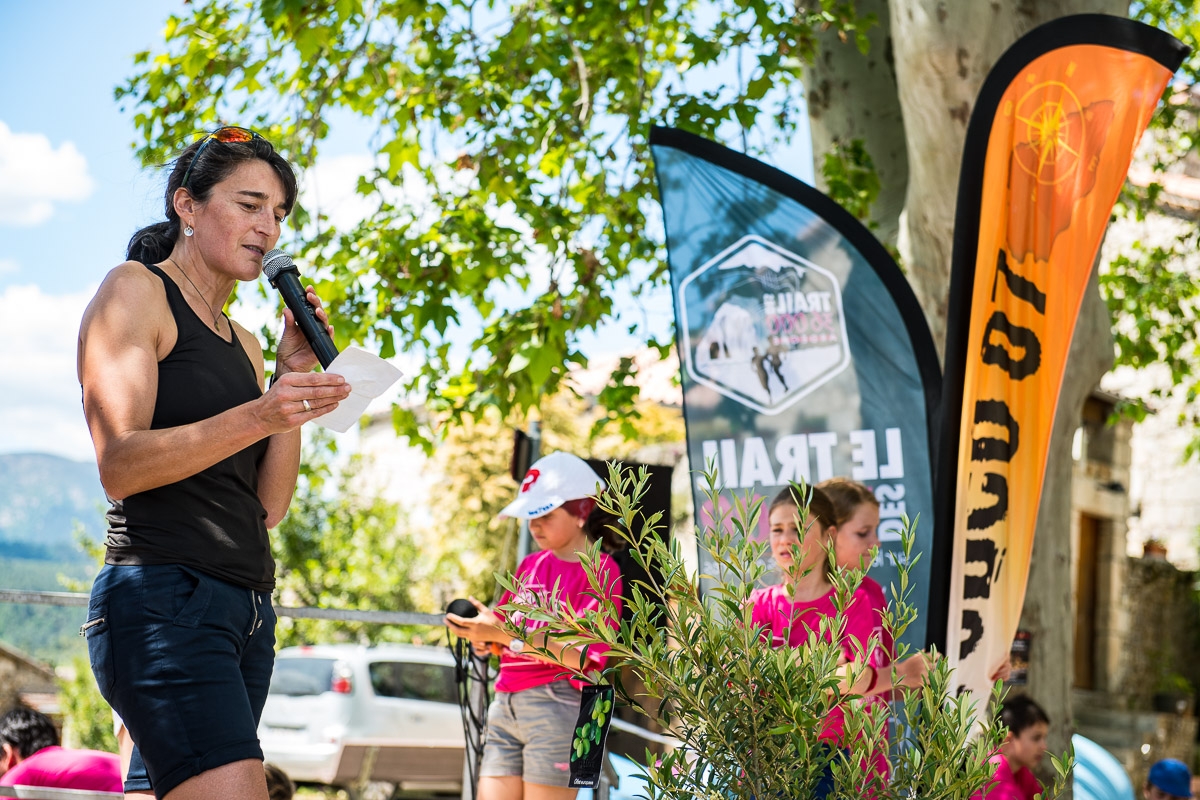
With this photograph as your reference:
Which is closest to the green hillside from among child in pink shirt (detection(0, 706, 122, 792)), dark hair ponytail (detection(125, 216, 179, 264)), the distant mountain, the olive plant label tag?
the distant mountain

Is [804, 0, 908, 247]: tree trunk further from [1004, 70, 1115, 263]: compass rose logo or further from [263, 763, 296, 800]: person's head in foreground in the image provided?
[263, 763, 296, 800]: person's head in foreground

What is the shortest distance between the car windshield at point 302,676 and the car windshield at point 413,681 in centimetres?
46

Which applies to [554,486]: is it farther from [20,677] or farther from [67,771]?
[20,677]

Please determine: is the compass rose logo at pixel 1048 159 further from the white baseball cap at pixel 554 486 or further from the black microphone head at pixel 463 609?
the black microphone head at pixel 463 609

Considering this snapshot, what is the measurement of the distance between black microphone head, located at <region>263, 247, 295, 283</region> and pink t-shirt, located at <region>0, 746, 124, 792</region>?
8.84ft

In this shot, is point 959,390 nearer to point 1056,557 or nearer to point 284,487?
point 1056,557

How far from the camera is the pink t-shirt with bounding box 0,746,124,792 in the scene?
4.30 metres

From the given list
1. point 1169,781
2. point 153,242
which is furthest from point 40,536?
point 153,242

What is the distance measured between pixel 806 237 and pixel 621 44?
3.52 metres

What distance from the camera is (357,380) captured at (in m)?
2.01

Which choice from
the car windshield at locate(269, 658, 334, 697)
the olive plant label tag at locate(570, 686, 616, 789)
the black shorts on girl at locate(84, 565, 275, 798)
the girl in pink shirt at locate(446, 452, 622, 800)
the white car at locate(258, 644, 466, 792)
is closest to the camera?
the black shorts on girl at locate(84, 565, 275, 798)

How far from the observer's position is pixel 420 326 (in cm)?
728

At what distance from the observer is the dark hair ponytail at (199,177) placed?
219 centimetres

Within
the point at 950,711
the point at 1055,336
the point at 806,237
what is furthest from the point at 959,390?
the point at 950,711
